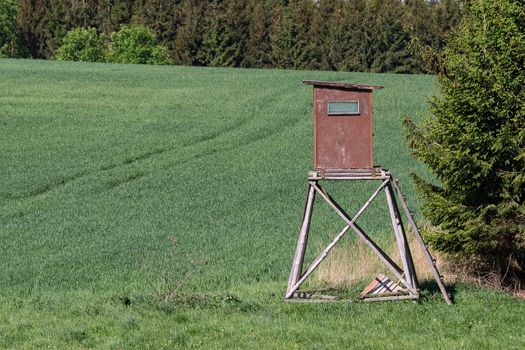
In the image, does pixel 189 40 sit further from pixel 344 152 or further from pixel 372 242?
pixel 372 242

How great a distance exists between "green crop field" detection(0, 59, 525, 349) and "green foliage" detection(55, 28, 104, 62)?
4120 cm

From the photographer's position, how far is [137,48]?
96000 millimetres

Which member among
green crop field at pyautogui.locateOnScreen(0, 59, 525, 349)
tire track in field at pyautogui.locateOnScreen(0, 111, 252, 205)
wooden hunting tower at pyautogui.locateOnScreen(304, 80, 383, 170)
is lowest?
tire track in field at pyautogui.locateOnScreen(0, 111, 252, 205)

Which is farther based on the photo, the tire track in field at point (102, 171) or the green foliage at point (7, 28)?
the green foliage at point (7, 28)

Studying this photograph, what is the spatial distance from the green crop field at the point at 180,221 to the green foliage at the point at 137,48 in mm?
42199

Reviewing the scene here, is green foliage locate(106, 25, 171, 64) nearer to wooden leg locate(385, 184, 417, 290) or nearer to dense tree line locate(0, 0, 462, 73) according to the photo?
dense tree line locate(0, 0, 462, 73)

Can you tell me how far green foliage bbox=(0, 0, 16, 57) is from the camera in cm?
10206

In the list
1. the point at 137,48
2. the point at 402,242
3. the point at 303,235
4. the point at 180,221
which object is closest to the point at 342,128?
the point at 303,235

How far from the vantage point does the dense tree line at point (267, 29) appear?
94.9 m

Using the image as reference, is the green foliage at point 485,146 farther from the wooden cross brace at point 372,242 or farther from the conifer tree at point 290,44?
the conifer tree at point 290,44

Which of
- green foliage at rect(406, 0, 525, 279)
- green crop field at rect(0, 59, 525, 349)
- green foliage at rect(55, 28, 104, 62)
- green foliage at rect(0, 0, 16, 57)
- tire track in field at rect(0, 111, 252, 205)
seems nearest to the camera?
green crop field at rect(0, 59, 525, 349)

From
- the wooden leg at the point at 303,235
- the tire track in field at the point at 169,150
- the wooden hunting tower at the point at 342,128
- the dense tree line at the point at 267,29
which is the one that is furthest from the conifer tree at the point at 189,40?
the wooden leg at the point at 303,235

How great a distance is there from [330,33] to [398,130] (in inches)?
2367

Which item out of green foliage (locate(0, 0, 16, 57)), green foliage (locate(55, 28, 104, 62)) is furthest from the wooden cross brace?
green foliage (locate(0, 0, 16, 57))
